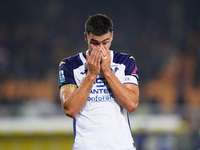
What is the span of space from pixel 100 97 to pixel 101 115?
15 cm

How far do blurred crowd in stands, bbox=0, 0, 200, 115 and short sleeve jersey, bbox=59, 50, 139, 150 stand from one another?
637 centimetres

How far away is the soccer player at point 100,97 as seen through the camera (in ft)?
8.13

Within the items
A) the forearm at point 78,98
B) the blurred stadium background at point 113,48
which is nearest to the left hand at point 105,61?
the forearm at point 78,98

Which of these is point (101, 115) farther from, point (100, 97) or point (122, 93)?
point (122, 93)

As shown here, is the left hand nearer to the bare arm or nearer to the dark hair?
the bare arm

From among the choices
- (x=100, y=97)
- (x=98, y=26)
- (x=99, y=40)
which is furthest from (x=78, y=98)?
(x=98, y=26)

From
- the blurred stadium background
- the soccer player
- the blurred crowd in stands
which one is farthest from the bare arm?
the blurred crowd in stands

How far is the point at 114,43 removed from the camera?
10.9m

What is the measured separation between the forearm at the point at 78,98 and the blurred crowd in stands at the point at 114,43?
6.51 m

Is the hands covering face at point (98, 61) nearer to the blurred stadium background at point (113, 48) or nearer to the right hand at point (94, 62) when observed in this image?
the right hand at point (94, 62)

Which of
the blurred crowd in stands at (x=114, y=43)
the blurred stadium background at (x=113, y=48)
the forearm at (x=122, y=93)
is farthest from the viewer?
the blurred crowd in stands at (x=114, y=43)

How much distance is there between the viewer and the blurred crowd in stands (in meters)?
9.51

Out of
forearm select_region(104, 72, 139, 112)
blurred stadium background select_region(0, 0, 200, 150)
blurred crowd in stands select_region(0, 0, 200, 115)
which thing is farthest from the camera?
blurred crowd in stands select_region(0, 0, 200, 115)

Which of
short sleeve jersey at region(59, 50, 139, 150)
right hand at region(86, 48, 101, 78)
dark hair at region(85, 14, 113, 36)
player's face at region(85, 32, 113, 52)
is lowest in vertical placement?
short sleeve jersey at region(59, 50, 139, 150)
